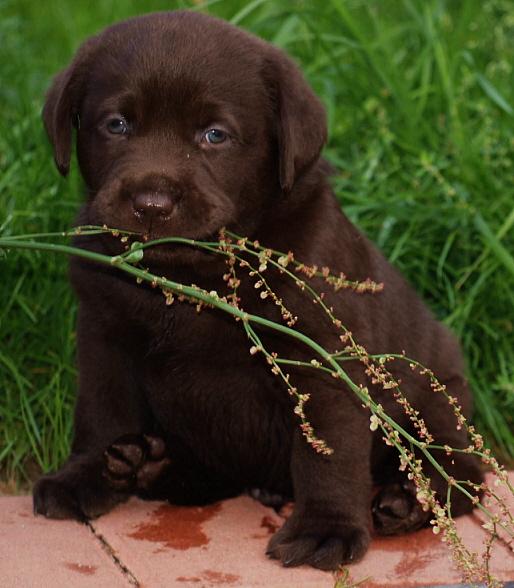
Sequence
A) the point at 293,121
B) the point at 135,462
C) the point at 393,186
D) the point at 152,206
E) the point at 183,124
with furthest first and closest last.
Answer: the point at 393,186 < the point at 135,462 < the point at 293,121 < the point at 183,124 < the point at 152,206

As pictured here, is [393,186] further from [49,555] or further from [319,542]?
[49,555]

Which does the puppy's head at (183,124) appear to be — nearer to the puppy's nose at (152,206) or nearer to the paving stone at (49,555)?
the puppy's nose at (152,206)

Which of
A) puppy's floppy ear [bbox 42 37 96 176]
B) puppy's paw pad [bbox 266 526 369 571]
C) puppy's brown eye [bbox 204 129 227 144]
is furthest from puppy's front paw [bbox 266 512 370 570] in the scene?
puppy's floppy ear [bbox 42 37 96 176]

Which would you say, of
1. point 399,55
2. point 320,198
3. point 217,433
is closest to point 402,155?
point 399,55

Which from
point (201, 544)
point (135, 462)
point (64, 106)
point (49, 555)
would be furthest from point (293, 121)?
point (49, 555)

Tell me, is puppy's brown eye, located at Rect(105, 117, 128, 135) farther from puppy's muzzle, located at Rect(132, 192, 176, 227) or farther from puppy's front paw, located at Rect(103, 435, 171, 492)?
puppy's front paw, located at Rect(103, 435, 171, 492)

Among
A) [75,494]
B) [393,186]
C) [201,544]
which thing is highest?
[393,186]

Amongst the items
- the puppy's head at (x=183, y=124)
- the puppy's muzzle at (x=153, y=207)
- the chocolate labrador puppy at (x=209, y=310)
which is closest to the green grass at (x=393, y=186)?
the chocolate labrador puppy at (x=209, y=310)
